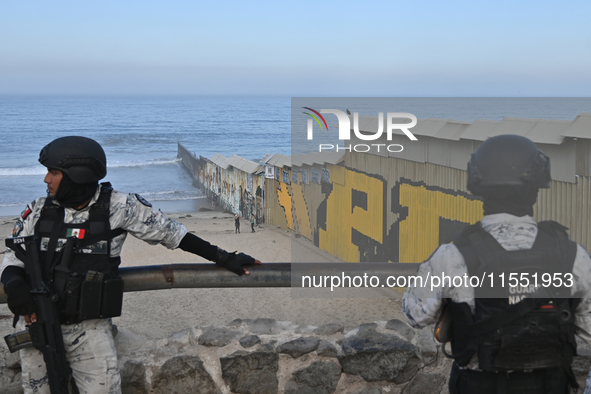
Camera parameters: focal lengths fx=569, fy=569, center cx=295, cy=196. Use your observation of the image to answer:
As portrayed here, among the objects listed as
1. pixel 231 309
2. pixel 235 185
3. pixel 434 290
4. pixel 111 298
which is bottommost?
pixel 231 309

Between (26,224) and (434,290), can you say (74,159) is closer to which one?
(26,224)

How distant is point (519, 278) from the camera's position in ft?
5.93

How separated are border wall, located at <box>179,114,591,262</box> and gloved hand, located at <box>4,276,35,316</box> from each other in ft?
23.9

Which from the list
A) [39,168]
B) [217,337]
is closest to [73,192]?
[217,337]

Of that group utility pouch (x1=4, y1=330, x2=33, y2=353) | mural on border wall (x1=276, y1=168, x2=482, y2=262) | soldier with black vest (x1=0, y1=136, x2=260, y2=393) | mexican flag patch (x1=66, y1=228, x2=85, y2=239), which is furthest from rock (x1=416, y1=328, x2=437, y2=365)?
mural on border wall (x1=276, y1=168, x2=482, y2=262)

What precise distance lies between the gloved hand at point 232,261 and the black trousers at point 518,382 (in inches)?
46.9

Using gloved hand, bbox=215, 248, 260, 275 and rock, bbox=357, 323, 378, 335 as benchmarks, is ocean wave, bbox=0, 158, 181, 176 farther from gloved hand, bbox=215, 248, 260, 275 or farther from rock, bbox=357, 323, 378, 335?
gloved hand, bbox=215, 248, 260, 275

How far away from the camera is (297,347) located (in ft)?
9.86

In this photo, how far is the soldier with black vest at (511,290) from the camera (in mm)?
1820

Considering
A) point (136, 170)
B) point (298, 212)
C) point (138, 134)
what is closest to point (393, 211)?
point (298, 212)

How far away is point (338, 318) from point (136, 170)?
4128 centimetres

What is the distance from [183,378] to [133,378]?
26cm

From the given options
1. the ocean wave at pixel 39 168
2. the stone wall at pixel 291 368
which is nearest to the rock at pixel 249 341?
the stone wall at pixel 291 368

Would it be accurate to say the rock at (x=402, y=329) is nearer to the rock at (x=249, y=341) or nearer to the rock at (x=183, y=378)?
the rock at (x=249, y=341)
